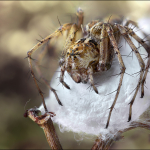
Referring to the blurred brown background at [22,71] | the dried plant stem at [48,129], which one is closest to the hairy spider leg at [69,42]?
the dried plant stem at [48,129]

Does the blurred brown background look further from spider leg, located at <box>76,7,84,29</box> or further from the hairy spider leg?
the hairy spider leg

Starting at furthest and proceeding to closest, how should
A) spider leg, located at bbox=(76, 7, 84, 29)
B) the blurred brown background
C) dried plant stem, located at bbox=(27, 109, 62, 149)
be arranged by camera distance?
the blurred brown background → spider leg, located at bbox=(76, 7, 84, 29) → dried plant stem, located at bbox=(27, 109, 62, 149)

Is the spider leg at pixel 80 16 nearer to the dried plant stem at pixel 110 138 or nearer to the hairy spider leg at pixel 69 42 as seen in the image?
the hairy spider leg at pixel 69 42

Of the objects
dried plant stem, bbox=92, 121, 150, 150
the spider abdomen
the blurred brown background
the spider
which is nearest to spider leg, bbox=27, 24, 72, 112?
the spider

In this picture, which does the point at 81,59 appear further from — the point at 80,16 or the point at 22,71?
the point at 22,71

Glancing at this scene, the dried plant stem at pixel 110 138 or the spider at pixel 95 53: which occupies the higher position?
the spider at pixel 95 53

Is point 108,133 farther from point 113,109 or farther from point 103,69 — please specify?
Answer: point 103,69

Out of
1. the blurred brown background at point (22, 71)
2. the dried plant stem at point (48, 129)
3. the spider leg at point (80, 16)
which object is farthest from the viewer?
the blurred brown background at point (22, 71)

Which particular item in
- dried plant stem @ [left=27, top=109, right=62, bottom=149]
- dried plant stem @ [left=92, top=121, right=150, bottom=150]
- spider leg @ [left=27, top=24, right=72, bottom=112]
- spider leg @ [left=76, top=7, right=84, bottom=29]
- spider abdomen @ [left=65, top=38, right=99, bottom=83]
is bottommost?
dried plant stem @ [left=92, top=121, right=150, bottom=150]

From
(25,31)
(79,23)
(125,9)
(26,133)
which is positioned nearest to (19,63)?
(25,31)
